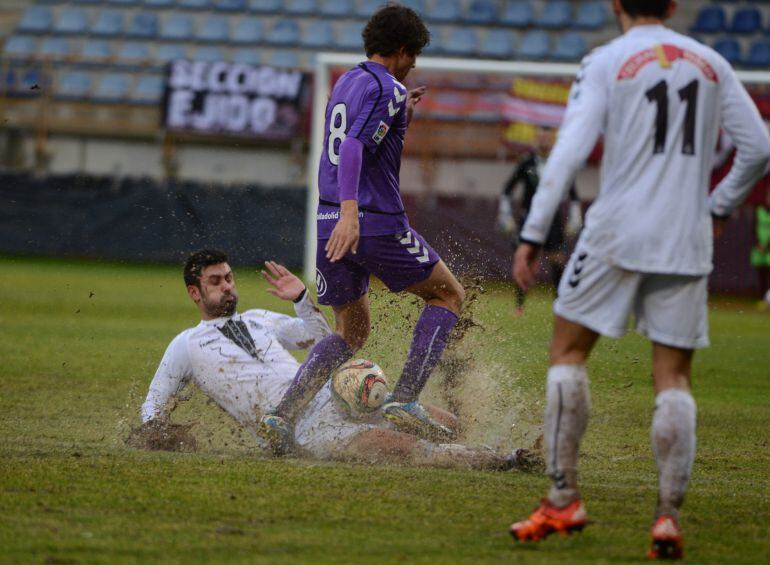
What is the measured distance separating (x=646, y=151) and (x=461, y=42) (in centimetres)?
2081

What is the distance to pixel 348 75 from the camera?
19.3 ft

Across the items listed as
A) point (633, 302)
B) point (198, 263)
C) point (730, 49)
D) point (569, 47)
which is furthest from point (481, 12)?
point (633, 302)

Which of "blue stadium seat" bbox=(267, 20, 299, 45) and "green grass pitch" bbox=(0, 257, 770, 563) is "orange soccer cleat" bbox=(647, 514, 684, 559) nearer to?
"green grass pitch" bbox=(0, 257, 770, 563)

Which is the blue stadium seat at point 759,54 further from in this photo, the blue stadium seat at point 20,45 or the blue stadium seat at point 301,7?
the blue stadium seat at point 20,45

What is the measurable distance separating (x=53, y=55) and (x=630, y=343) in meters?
15.7

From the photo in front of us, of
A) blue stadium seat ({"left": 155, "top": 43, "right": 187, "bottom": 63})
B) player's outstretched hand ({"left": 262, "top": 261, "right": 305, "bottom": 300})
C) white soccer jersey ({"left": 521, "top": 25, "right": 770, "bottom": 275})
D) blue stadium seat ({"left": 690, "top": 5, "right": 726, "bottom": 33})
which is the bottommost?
blue stadium seat ({"left": 155, "top": 43, "right": 187, "bottom": 63})

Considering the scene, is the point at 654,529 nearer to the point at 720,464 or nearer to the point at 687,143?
the point at 687,143

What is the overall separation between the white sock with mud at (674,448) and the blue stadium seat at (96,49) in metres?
22.1

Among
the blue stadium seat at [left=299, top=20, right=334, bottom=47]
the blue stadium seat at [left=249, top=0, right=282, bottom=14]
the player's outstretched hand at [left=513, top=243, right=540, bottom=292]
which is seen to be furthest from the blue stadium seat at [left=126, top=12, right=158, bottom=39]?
the player's outstretched hand at [left=513, top=243, right=540, bottom=292]

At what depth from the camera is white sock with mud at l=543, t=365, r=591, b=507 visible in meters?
4.16

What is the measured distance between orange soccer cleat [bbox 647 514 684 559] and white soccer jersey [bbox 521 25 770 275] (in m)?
0.82

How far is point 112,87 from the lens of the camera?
24.1 metres

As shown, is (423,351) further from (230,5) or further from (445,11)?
(230,5)

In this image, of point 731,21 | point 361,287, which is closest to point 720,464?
point 361,287
